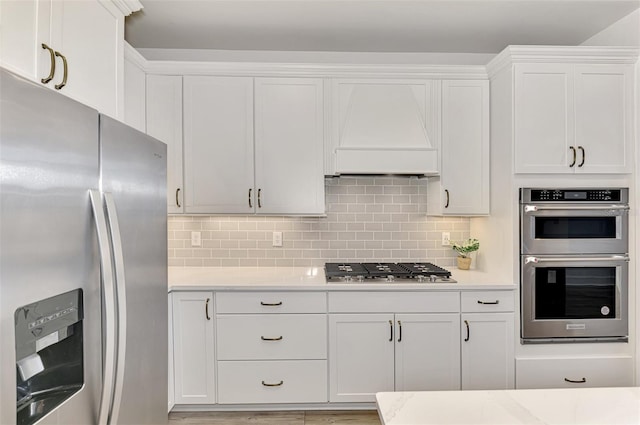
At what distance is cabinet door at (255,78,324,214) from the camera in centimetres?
291

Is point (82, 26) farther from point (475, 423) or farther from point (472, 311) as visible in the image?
point (472, 311)

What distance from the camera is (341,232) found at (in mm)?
3279

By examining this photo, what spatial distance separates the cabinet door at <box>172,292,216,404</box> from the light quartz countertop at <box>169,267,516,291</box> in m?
0.09

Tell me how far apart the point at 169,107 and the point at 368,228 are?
1.72 metres

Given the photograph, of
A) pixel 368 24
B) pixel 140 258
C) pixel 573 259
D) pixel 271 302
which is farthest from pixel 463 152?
pixel 140 258

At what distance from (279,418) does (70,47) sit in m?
2.34

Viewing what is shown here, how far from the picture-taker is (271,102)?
2.91 meters

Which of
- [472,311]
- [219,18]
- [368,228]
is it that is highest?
[219,18]

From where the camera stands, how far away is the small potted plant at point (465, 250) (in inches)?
121

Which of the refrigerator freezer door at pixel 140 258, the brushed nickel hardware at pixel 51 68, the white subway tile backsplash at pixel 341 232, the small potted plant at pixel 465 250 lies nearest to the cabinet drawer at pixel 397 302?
the small potted plant at pixel 465 250

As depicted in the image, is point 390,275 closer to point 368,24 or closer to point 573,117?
point 573,117

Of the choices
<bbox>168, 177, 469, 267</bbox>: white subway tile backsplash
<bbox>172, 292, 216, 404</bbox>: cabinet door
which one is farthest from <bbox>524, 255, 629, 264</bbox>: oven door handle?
<bbox>172, 292, 216, 404</bbox>: cabinet door

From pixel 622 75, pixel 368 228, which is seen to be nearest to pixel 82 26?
pixel 368 228

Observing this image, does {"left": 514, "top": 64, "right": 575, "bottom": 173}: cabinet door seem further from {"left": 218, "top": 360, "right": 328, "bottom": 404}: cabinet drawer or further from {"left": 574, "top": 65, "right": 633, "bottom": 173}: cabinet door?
{"left": 218, "top": 360, "right": 328, "bottom": 404}: cabinet drawer
